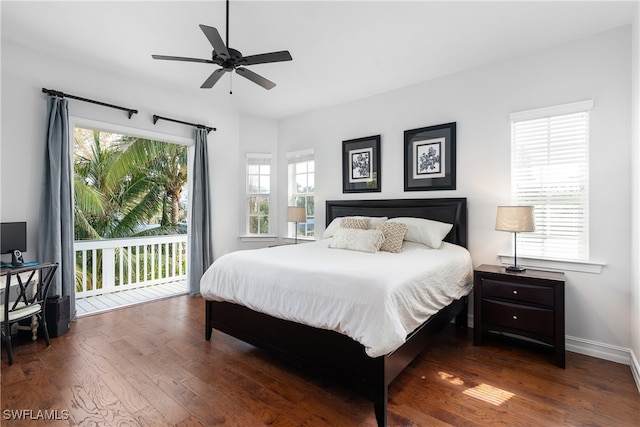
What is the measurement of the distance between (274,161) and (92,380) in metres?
3.86

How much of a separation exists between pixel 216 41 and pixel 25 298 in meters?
2.66

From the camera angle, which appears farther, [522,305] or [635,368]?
[522,305]

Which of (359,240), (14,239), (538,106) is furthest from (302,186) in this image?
(14,239)

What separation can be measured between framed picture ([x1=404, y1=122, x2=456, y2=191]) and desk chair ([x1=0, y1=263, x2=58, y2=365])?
12.4ft

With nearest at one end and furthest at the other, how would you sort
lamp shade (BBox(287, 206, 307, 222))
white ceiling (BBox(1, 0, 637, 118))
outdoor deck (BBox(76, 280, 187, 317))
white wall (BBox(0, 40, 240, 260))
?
white ceiling (BBox(1, 0, 637, 118)), white wall (BBox(0, 40, 240, 260)), outdoor deck (BBox(76, 280, 187, 317)), lamp shade (BBox(287, 206, 307, 222))

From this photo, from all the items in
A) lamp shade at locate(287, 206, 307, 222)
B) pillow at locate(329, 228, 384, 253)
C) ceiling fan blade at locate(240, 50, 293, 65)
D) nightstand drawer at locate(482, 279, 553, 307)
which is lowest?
nightstand drawer at locate(482, 279, 553, 307)

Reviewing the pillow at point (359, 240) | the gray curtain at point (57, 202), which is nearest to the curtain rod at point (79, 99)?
the gray curtain at point (57, 202)

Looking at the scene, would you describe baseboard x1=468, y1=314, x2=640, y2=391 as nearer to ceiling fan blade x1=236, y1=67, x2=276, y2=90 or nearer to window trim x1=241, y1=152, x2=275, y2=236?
ceiling fan blade x1=236, y1=67, x2=276, y2=90

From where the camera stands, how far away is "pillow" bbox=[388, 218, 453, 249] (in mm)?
3242

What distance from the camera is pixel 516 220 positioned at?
2.77m

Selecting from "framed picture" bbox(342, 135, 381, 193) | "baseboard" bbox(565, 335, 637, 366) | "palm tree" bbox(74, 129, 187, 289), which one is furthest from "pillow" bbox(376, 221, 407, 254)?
"palm tree" bbox(74, 129, 187, 289)

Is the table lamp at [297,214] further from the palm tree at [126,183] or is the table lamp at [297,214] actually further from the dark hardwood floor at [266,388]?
the palm tree at [126,183]

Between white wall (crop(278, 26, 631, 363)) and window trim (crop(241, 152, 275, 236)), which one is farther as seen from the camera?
window trim (crop(241, 152, 275, 236))

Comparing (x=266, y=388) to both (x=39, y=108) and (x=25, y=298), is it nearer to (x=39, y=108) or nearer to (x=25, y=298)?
(x=25, y=298)
